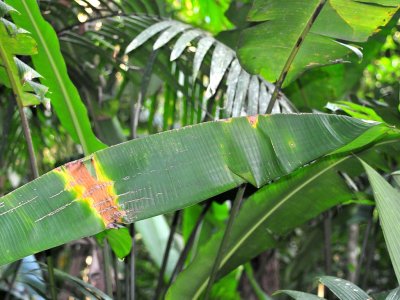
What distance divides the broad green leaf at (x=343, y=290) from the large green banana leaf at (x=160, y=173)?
20 cm

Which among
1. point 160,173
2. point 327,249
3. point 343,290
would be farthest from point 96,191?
point 327,249

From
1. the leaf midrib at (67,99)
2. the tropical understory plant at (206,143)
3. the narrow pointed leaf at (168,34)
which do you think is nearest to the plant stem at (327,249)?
the tropical understory plant at (206,143)

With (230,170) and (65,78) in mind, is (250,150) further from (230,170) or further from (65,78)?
(65,78)

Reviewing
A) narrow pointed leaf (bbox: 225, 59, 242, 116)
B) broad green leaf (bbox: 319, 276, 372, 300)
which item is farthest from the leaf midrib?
broad green leaf (bbox: 319, 276, 372, 300)

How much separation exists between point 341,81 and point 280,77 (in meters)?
0.71

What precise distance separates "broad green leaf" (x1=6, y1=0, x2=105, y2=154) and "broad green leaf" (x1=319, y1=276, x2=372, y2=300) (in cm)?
47

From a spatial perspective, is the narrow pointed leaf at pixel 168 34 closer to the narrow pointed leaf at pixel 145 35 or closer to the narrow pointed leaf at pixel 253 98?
the narrow pointed leaf at pixel 145 35

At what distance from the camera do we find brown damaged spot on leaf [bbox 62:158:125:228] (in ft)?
2.49

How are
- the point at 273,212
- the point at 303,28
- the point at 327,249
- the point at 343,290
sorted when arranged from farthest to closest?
1. the point at 327,249
2. the point at 273,212
3. the point at 303,28
4. the point at 343,290

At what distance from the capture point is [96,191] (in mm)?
768

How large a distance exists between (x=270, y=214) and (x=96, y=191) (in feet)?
1.97

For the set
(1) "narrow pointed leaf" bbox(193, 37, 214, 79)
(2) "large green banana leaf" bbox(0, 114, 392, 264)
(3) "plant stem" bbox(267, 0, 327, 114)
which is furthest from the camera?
(1) "narrow pointed leaf" bbox(193, 37, 214, 79)

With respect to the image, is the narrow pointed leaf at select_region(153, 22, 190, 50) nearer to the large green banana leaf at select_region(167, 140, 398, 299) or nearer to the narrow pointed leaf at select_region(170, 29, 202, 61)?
the narrow pointed leaf at select_region(170, 29, 202, 61)

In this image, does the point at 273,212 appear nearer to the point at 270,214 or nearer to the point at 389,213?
the point at 270,214
